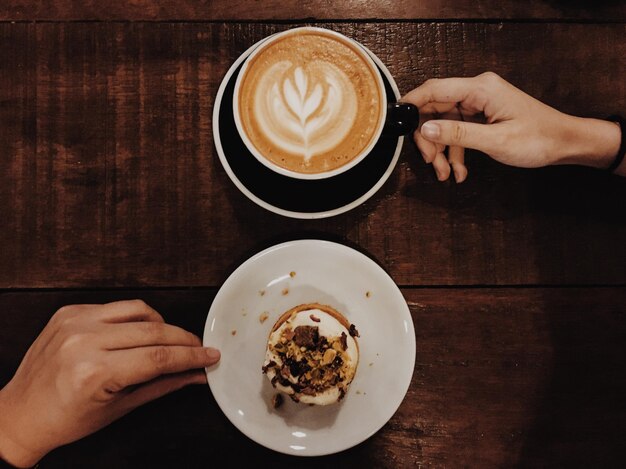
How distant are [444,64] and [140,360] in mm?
979

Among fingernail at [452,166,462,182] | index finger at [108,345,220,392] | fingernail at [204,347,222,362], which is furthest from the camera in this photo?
fingernail at [452,166,462,182]

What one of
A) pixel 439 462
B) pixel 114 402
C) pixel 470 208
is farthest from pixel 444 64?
pixel 114 402

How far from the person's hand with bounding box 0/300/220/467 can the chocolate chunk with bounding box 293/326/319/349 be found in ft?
0.60

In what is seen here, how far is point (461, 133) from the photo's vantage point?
3.68 ft

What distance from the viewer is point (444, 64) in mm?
1270

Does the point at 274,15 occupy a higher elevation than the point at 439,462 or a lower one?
higher

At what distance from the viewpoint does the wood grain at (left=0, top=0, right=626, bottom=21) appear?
125cm

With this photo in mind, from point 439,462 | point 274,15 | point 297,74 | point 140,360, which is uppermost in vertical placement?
point 274,15

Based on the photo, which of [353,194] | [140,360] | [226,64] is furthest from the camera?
[226,64]

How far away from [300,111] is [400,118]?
0.20 meters

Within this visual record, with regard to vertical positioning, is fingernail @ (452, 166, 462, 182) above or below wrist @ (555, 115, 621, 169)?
below

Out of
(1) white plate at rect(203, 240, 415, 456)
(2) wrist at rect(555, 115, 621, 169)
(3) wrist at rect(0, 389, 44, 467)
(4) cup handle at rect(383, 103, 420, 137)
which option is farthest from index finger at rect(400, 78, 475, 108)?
(3) wrist at rect(0, 389, 44, 467)

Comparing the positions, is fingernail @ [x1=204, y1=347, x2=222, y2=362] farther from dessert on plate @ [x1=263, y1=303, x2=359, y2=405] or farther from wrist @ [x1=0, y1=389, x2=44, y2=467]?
wrist @ [x1=0, y1=389, x2=44, y2=467]

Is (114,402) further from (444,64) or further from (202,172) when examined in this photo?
(444,64)
